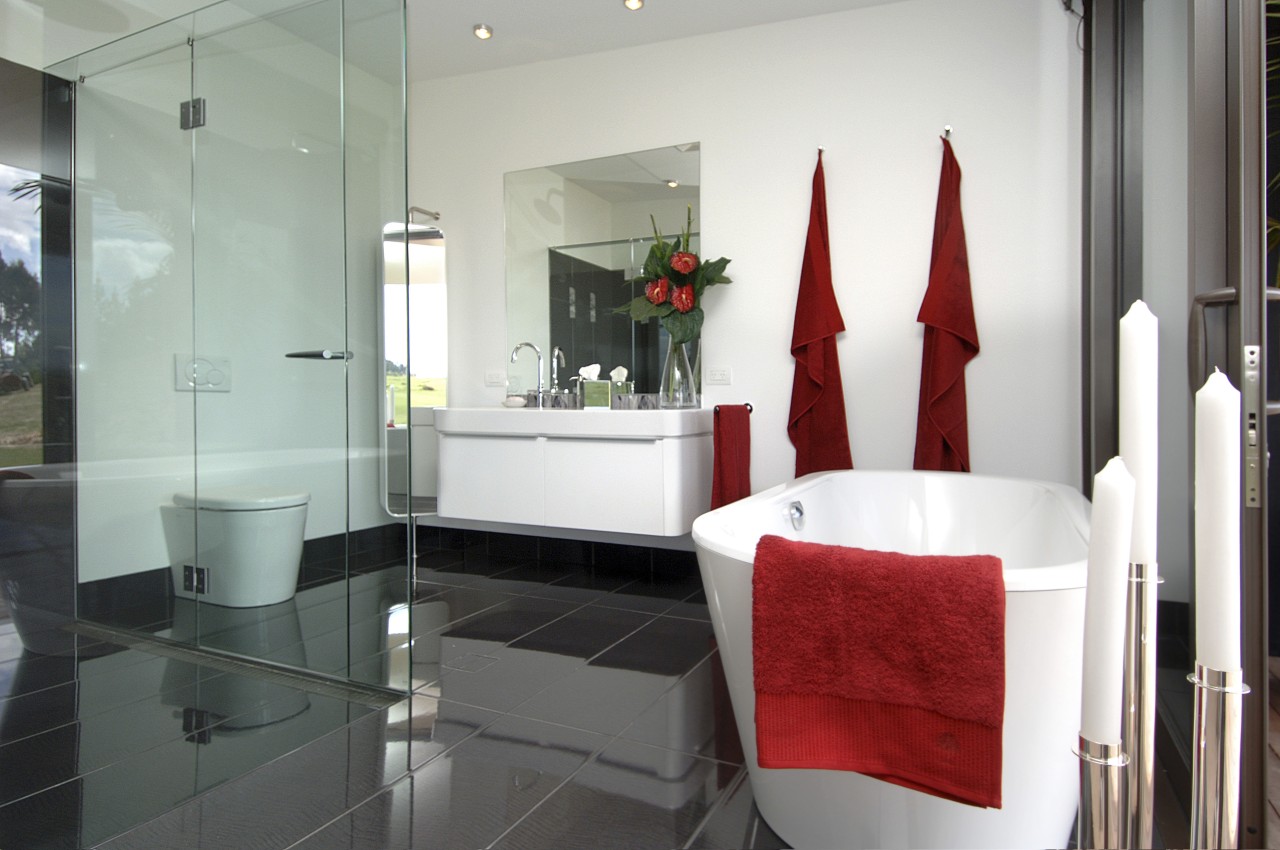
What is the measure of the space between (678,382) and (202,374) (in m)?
2.09

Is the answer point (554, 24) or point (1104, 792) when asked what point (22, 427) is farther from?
point (554, 24)

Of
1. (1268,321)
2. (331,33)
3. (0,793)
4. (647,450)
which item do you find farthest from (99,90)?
(1268,321)

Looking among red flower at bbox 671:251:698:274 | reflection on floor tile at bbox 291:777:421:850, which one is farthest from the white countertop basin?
reflection on floor tile at bbox 291:777:421:850

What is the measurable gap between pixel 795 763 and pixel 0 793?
170 cm

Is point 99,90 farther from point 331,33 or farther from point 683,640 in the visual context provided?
point 683,640

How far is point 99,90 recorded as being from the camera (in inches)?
82.1

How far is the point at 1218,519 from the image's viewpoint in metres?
0.40

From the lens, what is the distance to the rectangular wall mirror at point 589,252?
13.0ft

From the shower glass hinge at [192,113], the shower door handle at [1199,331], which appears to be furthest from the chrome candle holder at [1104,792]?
the shower glass hinge at [192,113]

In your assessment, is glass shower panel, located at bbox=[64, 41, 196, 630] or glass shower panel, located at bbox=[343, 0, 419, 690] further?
glass shower panel, located at bbox=[343, 0, 419, 690]

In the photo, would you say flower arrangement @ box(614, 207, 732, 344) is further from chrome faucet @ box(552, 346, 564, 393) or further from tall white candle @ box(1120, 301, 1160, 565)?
tall white candle @ box(1120, 301, 1160, 565)

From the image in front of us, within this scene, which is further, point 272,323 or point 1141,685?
point 272,323

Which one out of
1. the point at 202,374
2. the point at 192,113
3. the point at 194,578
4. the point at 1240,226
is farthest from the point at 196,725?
the point at 1240,226

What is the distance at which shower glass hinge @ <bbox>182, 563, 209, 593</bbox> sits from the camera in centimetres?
235
